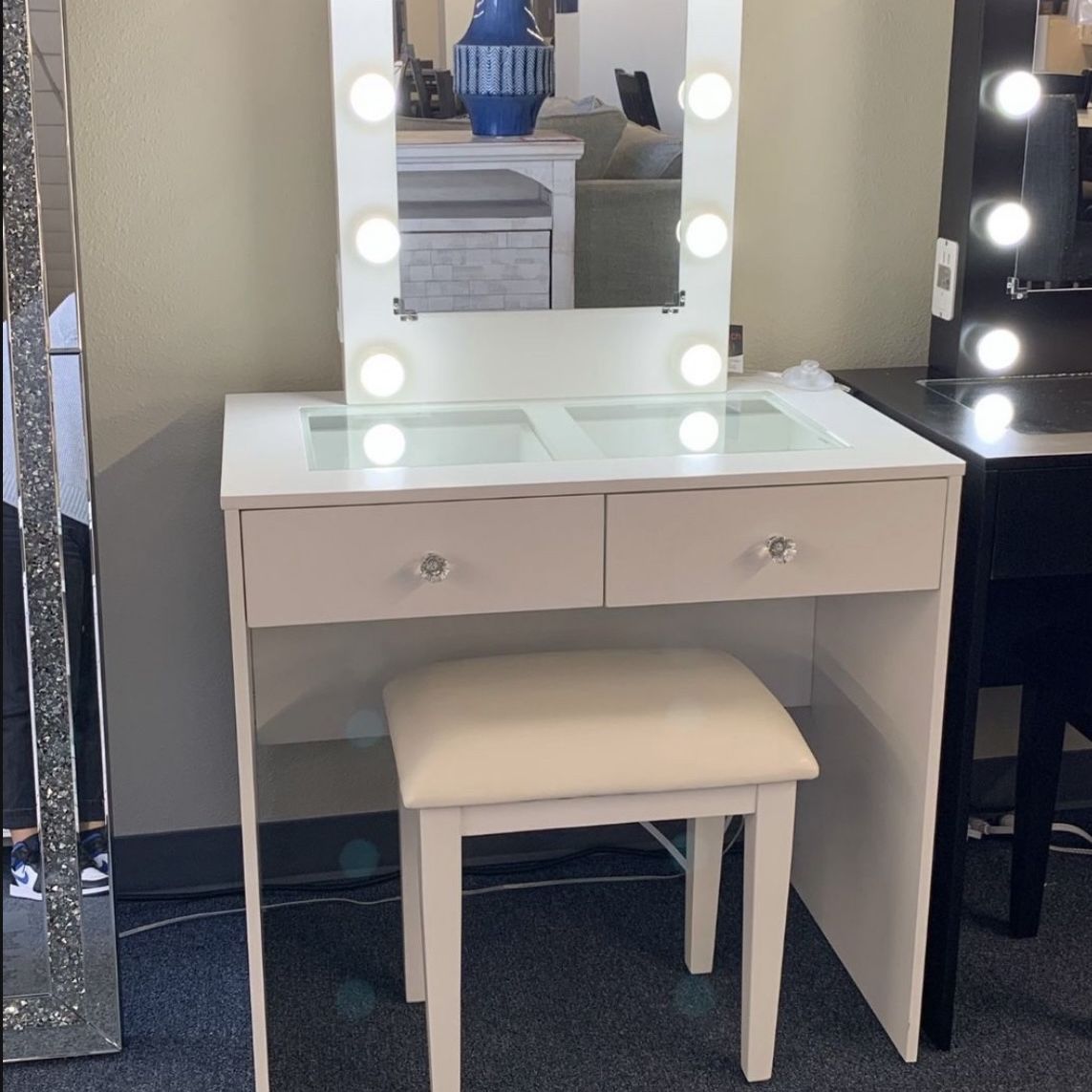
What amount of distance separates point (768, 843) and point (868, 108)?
99 centimetres

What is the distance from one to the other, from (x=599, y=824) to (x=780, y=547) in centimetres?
35

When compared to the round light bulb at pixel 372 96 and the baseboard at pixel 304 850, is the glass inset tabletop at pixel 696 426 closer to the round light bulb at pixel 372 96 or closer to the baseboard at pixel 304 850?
the round light bulb at pixel 372 96

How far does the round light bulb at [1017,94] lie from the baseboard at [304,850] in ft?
3.64

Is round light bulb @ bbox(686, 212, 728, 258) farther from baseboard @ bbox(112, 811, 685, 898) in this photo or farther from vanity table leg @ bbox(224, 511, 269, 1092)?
baseboard @ bbox(112, 811, 685, 898)


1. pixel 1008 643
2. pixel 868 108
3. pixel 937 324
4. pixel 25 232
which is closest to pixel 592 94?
pixel 868 108

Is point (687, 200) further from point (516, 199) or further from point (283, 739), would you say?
point (283, 739)

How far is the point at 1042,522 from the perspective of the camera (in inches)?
54.3

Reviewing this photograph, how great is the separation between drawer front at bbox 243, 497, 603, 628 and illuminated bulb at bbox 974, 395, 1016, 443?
464 mm

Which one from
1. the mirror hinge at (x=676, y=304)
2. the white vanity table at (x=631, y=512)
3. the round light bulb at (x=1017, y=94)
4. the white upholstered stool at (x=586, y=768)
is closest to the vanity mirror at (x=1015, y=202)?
the round light bulb at (x=1017, y=94)

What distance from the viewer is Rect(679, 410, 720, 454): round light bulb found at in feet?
4.80

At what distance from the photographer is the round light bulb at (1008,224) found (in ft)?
5.46

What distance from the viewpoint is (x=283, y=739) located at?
175 centimetres

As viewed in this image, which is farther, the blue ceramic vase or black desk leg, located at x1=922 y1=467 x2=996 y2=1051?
the blue ceramic vase

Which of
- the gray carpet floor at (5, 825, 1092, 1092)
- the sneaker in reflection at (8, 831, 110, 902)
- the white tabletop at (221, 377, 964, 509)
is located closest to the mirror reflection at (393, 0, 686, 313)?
the white tabletop at (221, 377, 964, 509)
